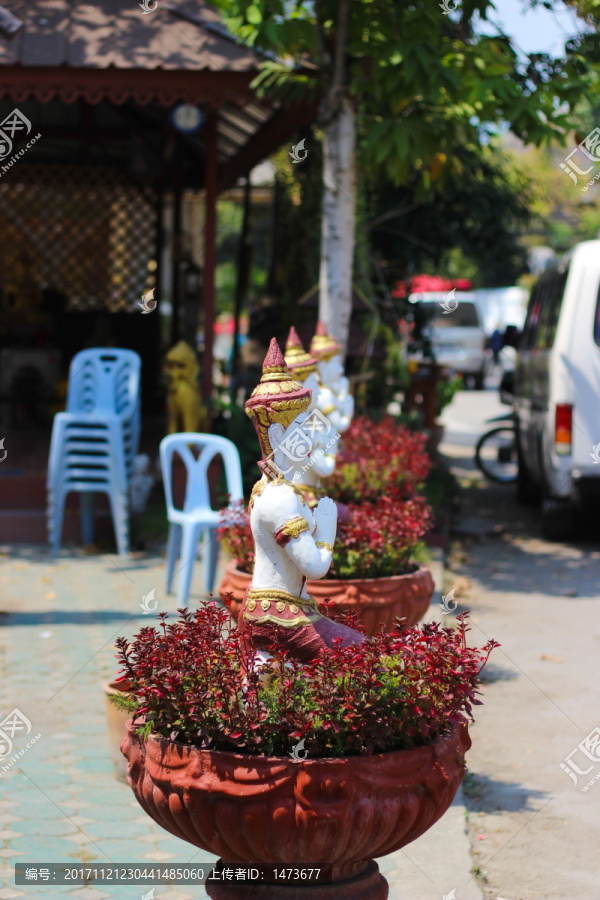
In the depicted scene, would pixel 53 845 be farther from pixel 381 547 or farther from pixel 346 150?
pixel 346 150

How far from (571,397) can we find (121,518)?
368 cm

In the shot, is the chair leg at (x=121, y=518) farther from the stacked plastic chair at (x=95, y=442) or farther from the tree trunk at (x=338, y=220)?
the tree trunk at (x=338, y=220)

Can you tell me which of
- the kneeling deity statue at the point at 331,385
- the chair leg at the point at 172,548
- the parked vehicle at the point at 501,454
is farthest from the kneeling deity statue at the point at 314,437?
the parked vehicle at the point at 501,454

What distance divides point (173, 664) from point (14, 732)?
7.96ft

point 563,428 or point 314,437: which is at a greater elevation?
point 314,437

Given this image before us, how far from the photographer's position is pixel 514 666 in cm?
659

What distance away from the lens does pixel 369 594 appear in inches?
183

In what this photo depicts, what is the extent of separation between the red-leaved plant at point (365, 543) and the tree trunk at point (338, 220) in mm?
3894

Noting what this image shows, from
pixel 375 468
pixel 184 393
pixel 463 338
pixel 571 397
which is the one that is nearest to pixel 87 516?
pixel 184 393

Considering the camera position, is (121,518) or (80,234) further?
(80,234)

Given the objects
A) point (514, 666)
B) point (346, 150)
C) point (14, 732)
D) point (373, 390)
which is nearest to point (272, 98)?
point (346, 150)

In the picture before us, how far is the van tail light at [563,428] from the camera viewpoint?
9.11m

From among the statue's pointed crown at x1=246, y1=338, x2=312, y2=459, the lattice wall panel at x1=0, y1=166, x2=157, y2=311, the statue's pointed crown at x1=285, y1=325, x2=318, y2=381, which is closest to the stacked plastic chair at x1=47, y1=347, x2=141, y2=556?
the statue's pointed crown at x1=285, y1=325, x2=318, y2=381

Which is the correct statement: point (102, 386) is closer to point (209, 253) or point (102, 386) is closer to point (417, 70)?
point (209, 253)
